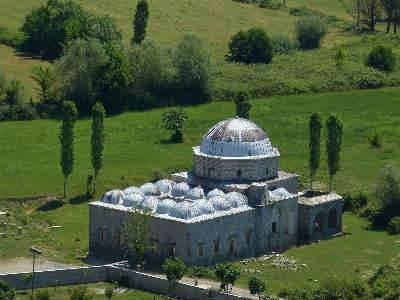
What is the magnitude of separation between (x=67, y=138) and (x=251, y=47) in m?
61.3

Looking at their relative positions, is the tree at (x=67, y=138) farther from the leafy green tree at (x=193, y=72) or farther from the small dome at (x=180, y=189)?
the leafy green tree at (x=193, y=72)

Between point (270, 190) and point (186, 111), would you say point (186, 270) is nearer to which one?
point (270, 190)

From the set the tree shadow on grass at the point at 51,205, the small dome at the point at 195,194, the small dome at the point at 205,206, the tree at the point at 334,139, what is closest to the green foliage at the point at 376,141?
the tree at the point at 334,139

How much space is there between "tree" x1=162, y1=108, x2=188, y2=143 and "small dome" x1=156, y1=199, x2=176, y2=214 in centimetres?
3669

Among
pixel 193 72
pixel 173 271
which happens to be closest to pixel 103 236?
pixel 173 271

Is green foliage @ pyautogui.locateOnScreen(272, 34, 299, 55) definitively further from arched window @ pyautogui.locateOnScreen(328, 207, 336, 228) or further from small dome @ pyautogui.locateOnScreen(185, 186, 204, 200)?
small dome @ pyautogui.locateOnScreen(185, 186, 204, 200)

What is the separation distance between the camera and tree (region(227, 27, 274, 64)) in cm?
18838

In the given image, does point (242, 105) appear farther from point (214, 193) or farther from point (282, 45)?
point (282, 45)

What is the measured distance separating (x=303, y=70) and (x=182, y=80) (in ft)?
67.0

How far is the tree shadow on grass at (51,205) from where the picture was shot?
428 ft

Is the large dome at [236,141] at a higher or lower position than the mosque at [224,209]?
higher

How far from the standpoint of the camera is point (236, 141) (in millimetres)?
123188

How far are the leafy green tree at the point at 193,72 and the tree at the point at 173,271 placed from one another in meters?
64.2

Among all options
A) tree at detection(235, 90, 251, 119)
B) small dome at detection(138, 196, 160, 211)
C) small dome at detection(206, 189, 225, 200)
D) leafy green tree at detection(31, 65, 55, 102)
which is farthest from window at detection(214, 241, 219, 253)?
leafy green tree at detection(31, 65, 55, 102)
